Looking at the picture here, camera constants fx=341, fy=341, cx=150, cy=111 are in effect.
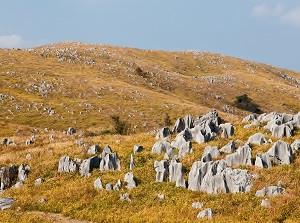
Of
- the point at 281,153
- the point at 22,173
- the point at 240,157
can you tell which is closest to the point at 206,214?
the point at 240,157

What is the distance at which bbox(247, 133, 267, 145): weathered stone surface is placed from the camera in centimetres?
3000

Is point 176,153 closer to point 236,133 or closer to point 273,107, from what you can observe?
point 236,133

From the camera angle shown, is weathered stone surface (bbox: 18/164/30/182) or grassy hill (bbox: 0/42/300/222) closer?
grassy hill (bbox: 0/42/300/222)

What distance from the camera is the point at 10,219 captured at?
71.0ft

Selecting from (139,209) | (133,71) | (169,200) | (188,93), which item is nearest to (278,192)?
(169,200)

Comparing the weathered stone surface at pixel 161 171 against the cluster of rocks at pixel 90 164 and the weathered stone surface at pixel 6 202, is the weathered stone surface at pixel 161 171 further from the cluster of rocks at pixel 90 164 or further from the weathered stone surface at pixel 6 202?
the weathered stone surface at pixel 6 202

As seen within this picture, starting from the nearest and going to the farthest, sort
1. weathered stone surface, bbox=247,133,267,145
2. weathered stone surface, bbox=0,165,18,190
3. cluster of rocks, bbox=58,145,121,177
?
weathered stone surface, bbox=0,165,18,190
cluster of rocks, bbox=58,145,121,177
weathered stone surface, bbox=247,133,267,145

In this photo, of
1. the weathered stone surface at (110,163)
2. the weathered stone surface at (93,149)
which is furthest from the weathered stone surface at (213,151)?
the weathered stone surface at (93,149)

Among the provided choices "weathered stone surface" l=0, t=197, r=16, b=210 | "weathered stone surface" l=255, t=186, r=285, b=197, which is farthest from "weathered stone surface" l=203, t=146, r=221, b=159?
"weathered stone surface" l=0, t=197, r=16, b=210

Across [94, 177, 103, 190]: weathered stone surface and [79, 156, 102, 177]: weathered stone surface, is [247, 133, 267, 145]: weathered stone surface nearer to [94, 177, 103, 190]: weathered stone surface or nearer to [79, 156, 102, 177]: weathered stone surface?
[79, 156, 102, 177]: weathered stone surface

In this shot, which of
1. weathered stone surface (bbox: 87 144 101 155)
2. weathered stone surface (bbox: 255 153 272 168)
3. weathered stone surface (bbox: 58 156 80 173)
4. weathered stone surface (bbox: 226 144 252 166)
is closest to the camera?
weathered stone surface (bbox: 255 153 272 168)

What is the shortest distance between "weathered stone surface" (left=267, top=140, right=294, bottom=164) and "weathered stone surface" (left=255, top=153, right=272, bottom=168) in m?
0.72

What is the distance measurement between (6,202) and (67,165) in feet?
20.6

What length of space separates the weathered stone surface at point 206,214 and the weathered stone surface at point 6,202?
13.3 meters
